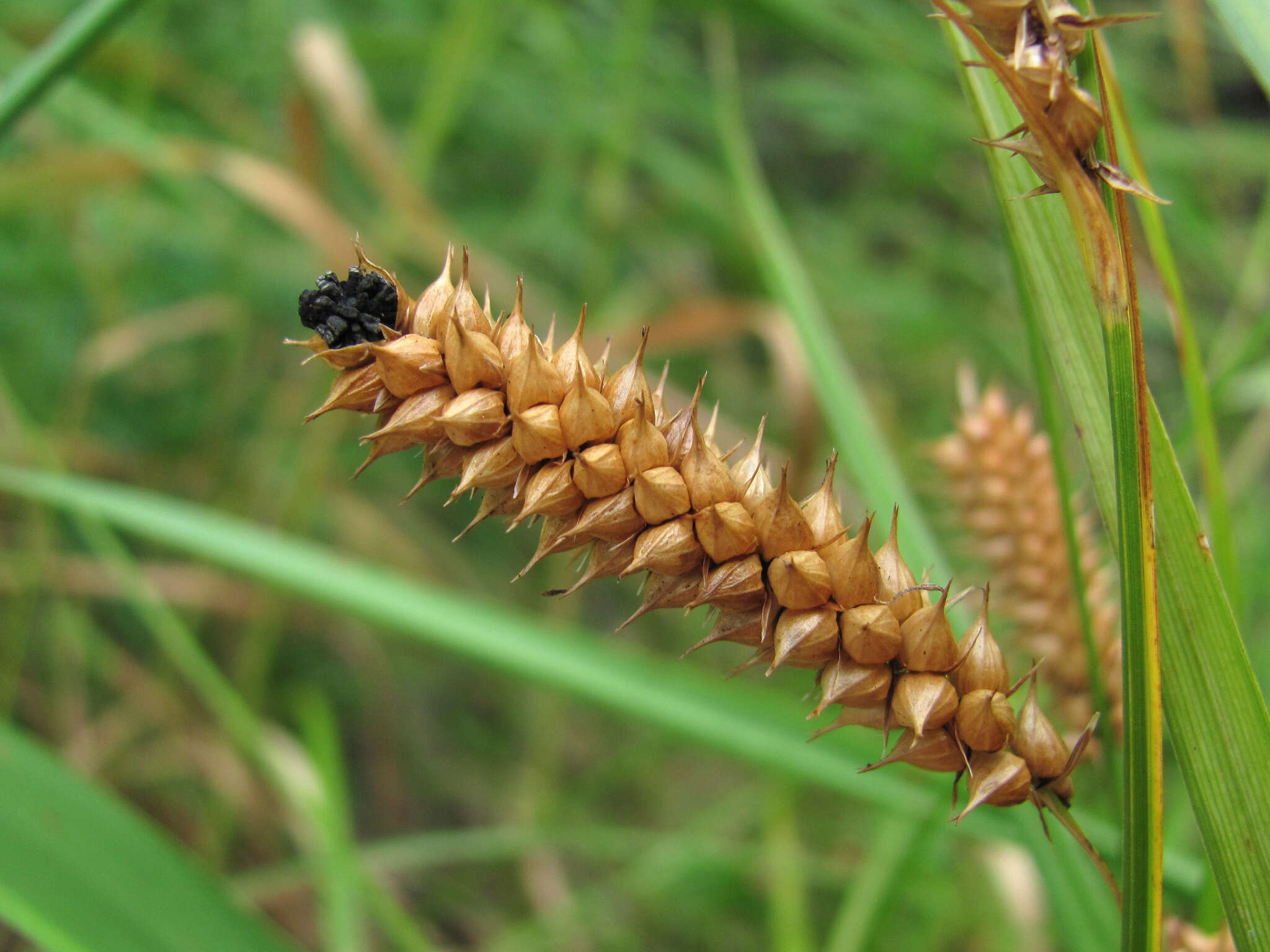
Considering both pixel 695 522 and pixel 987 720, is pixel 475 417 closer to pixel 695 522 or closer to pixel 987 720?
pixel 695 522

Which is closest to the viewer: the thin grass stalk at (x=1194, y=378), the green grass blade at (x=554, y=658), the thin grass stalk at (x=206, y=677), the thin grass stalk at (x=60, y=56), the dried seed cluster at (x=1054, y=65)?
the dried seed cluster at (x=1054, y=65)

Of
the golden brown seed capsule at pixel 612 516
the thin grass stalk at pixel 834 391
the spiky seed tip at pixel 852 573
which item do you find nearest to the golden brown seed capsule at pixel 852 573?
the spiky seed tip at pixel 852 573

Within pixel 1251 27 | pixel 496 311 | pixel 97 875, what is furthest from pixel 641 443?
pixel 496 311

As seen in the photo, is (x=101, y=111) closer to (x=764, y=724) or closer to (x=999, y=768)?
(x=764, y=724)

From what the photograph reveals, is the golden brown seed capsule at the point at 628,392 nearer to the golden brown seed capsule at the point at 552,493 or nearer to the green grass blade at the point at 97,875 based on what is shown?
the golden brown seed capsule at the point at 552,493

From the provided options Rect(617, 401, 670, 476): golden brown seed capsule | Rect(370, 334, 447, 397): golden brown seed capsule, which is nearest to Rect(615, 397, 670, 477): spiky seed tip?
Rect(617, 401, 670, 476): golden brown seed capsule

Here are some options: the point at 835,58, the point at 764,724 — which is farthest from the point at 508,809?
the point at 835,58
